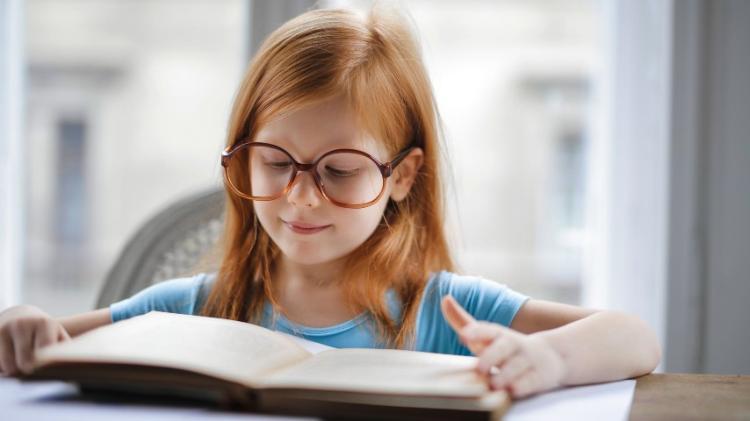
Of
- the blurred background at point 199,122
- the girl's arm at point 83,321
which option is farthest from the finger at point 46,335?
the blurred background at point 199,122

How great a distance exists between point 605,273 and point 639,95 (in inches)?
14.4

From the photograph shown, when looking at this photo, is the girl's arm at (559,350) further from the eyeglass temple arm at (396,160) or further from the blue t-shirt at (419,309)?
the eyeglass temple arm at (396,160)

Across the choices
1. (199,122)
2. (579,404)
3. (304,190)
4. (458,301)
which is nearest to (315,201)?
(304,190)

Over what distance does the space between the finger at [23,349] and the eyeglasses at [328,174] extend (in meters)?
0.27

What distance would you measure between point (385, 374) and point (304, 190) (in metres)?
0.33

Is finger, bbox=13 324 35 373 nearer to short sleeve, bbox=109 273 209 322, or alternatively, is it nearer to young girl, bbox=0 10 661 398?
young girl, bbox=0 10 661 398

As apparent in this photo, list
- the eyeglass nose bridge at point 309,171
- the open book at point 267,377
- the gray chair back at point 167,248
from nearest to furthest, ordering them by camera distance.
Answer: the open book at point 267,377, the eyeglass nose bridge at point 309,171, the gray chair back at point 167,248

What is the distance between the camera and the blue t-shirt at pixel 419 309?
2.96 ft

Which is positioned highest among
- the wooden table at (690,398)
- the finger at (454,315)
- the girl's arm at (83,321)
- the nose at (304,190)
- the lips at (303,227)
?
the nose at (304,190)

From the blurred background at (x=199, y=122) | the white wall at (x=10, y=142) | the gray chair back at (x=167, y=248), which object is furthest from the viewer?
the blurred background at (x=199, y=122)

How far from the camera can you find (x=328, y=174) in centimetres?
82

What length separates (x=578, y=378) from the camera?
2.06ft

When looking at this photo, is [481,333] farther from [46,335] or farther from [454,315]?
[46,335]

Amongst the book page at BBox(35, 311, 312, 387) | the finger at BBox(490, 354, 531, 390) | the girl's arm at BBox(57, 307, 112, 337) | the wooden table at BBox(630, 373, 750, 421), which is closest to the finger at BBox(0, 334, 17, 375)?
the book page at BBox(35, 311, 312, 387)
